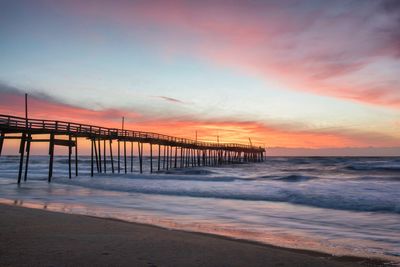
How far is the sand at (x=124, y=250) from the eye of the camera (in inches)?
188

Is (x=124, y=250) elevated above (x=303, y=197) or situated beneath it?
elevated above

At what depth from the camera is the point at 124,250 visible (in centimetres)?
539

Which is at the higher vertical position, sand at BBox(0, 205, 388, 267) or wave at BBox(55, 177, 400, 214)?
sand at BBox(0, 205, 388, 267)

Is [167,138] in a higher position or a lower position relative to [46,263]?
higher

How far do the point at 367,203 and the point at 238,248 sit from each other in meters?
11.1

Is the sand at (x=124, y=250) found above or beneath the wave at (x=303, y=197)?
above

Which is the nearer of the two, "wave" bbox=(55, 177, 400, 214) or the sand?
the sand

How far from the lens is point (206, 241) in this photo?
6496mm

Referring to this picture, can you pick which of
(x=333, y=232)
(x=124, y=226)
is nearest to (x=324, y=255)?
(x=333, y=232)

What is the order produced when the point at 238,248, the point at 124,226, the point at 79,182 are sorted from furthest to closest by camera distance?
the point at 79,182, the point at 124,226, the point at 238,248

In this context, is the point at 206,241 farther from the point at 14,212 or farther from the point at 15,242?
the point at 14,212

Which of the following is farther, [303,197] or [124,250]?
[303,197]

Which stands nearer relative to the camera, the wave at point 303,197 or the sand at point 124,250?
the sand at point 124,250

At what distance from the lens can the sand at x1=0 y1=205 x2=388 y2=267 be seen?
478 centimetres
